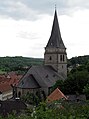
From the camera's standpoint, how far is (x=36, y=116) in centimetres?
1033

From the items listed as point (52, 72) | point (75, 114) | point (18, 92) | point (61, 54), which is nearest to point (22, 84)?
point (18, 92)

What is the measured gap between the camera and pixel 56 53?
5984 centimetres

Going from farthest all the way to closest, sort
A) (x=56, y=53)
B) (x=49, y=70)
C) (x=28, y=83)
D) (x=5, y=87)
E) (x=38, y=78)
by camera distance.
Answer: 1. (x=5, y=87)
2. (x=56, y=53)
3. (x=49, y=70)
4. (x=38, y=78)
5. (x=28, y=83)

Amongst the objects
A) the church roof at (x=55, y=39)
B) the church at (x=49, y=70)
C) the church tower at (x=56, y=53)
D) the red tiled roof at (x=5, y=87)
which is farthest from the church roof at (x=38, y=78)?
the red tiled roof at (x=5, y=87)

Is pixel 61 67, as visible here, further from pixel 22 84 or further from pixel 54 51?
pixel 22 84

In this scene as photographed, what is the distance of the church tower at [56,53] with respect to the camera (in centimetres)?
5978

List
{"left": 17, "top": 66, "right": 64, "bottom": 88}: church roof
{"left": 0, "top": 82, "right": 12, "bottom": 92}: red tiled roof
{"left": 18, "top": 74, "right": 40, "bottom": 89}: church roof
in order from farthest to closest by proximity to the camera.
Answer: {"left": 0, "top": 82, "right": 12, "bottom": 92}: red tiled roof
{"left": 17, "top": 66, "right": 64, "bottom": 88}: church roof
{"left": 18, "top": 74, "right": 40, "bottom": 89}: church roof

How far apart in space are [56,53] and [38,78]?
7946 mm

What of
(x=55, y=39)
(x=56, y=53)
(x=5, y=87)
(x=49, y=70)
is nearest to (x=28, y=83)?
(x=49, y=70)

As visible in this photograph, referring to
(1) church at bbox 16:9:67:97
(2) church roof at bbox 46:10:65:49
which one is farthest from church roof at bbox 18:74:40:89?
(2) church roof at bbox 46:10:65:49

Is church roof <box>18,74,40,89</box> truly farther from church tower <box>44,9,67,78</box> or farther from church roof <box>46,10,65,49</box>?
church roof <box>46,10,65,49</box>

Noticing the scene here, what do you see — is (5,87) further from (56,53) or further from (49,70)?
(49,70)

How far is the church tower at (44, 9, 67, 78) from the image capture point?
5978 centimetres

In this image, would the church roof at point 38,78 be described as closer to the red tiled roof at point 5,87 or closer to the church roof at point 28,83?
the church roof at point 28,83
